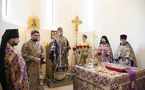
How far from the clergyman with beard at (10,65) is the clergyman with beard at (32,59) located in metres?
1.17

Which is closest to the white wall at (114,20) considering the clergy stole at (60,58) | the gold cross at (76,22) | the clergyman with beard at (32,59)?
the gold cross at (76,22)

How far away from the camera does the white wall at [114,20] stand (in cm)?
425

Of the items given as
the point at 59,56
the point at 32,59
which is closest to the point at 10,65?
the point at 32,59

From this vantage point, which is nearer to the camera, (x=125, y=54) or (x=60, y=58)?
(x=125, y=54)

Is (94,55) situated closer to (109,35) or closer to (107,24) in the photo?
(109,35)

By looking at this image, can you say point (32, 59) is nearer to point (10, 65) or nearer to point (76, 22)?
point (10, 65)

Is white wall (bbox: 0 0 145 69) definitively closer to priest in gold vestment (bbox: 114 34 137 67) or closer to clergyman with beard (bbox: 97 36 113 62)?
priest in gold vestment (bbox: 114 34 137 67)

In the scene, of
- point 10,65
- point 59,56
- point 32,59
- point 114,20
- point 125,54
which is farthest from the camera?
point 114,20

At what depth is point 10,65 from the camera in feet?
5.59

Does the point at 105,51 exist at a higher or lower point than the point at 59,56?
higher

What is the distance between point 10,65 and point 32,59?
1.37 m

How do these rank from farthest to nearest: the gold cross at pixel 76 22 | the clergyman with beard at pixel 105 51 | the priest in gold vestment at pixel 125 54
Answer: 1. the gold cross at pixel 76 22
2. the clergyman with beard at pixel 105 51
3. the priest in gold vestment at pixel 125 54

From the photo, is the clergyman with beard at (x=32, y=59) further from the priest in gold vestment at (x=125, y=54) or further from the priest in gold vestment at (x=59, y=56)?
the priest in gold vestment at (x=125, y=54)

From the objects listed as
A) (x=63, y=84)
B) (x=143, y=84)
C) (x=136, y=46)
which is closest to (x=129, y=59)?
(x=136, y=46)
